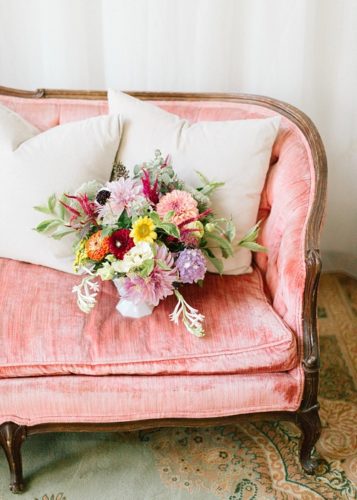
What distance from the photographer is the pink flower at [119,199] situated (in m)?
1.39

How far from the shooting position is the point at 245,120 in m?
1.67

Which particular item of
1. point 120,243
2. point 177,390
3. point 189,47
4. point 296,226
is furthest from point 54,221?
point 189,47

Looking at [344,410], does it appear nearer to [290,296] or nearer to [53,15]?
[290,296]

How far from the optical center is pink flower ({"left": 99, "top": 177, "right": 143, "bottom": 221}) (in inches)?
54.6

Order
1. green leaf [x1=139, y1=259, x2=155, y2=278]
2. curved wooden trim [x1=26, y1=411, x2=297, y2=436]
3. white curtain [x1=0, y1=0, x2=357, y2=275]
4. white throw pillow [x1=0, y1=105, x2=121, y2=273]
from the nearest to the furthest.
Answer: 1. green leaf [x1=139, y1=259, x2=155, y2=278]
2. curved wooden trim [x1=26, y1=411, x2=297, y2=436]
3. white throw pillow [x1=0, y1=105, x2=121, y2=273]
4. white curtain [x1=0, y1=0, x2=357, y2=275]

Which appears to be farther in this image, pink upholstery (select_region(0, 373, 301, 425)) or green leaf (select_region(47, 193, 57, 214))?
green leaf (select_region(47, 193, 57, 214))

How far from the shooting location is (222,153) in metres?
1.62

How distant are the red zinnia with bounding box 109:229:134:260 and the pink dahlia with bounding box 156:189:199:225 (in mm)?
102

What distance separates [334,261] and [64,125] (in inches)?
52.5

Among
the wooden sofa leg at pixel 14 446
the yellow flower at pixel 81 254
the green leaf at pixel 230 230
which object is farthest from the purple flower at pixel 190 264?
the wooden sofa leg at pixel 14 446

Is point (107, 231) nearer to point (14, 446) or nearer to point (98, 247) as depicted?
point (98, 247)

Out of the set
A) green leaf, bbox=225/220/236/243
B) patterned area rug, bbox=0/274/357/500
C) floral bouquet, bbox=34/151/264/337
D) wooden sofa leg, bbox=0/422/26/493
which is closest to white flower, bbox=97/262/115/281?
floral bouquet, bbox=34/151/264/337

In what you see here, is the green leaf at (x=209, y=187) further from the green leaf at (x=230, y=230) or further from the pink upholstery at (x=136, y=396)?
the pink upholstery at (x=136, y=396)

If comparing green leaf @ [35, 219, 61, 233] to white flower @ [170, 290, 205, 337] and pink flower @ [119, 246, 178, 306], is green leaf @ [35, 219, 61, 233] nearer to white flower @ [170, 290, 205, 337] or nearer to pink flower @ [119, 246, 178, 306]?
pink flower @ [119, 246, 178, 306]
